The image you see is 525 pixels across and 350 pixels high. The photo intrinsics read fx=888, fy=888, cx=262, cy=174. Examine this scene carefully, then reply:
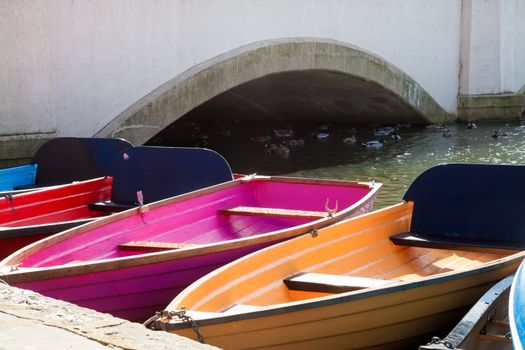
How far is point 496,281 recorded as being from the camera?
523 centimetres

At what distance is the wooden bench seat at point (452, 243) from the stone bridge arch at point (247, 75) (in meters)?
5.20

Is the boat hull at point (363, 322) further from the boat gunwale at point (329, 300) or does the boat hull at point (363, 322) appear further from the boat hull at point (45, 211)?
the boat hull at point (45, 211)

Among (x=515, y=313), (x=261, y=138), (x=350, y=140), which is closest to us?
(x=515, y=313)

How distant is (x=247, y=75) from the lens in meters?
12.8

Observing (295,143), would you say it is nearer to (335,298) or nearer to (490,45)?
(490,45)

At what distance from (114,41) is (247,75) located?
8.53ft

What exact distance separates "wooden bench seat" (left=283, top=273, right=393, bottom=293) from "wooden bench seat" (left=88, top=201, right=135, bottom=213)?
8.52 ft

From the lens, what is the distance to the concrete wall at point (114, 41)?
30.8 feet

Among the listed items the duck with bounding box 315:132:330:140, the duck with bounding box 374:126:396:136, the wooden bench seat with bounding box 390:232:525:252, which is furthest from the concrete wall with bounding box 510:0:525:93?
the wooden bench seat with bounding box 390:232:525:252

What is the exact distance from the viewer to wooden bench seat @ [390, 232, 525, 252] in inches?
244

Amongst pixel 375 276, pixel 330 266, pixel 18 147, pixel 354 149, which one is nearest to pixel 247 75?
pixel 354 149

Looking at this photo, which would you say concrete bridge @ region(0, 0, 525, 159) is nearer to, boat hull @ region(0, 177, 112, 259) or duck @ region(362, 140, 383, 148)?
duck @ region(362, 140, 383, 148)

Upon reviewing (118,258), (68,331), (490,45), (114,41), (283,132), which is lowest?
(283,132)

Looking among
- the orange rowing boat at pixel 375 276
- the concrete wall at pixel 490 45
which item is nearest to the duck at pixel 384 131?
the concrete wall at pixel 490 45
